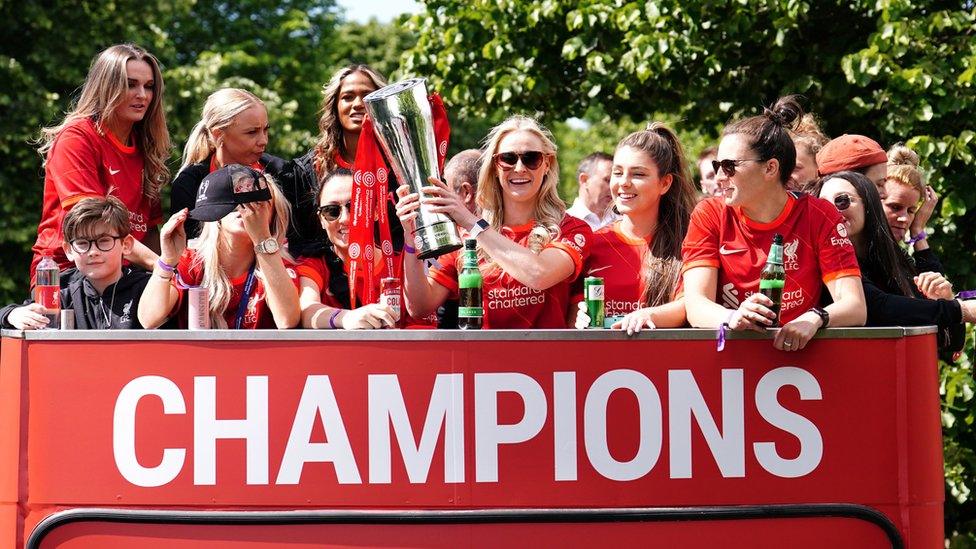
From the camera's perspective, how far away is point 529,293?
15.9 feet

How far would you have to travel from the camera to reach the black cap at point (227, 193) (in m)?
4.52

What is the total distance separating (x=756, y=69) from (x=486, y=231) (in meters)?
5.46

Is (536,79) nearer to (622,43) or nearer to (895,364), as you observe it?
(622,43)

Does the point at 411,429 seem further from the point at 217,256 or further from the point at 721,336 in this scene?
the point at 217,256

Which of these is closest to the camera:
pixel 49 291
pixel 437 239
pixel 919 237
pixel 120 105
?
pixel 437 239

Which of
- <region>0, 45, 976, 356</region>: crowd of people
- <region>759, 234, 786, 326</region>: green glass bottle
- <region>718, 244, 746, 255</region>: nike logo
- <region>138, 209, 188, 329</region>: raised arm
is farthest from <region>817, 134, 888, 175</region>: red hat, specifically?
<region>138, 209, 188, 329</region>: raised arm

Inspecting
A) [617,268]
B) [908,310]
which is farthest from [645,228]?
[908,310]

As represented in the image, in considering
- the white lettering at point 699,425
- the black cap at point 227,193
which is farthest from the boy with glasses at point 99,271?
the white lettering at point 699,425

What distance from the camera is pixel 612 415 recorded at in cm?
418

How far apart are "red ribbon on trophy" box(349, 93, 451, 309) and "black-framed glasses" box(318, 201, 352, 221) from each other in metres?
0.19

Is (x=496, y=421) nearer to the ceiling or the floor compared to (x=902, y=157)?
nearer to the floor

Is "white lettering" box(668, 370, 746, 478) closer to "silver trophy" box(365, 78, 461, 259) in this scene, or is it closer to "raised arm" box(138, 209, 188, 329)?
"silver trophy" box(365, 78, 461, 259)

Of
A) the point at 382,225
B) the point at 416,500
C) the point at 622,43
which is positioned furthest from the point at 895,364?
the point at 622,43

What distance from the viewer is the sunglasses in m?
4.96
